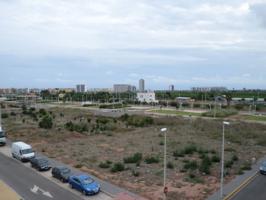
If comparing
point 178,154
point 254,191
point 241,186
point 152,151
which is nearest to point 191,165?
point 178,154

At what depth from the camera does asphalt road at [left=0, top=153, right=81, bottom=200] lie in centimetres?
2594

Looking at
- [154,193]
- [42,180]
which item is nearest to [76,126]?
[42,180]

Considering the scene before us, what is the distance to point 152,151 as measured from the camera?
42.0 metres

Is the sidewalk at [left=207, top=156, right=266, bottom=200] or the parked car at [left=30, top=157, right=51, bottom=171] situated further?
the parked car at [left=30, top=157, right=51, bottom=171]

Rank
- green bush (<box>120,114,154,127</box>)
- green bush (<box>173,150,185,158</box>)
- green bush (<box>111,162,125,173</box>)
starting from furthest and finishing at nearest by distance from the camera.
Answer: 1. green bush (<box>120,114,154,127</box>)
2. green bush (<box>173,150,185,158</box>)
3. green bush (<box>111,162,125,173</box>)

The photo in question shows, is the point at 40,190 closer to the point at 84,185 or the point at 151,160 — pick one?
the point at 84,185

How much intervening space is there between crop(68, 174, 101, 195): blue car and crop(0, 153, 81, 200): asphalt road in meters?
0.72

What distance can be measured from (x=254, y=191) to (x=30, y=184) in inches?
743

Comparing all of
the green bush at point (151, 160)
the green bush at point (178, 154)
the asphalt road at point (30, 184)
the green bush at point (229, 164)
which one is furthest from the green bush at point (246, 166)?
the asphalt road at point (30, 184)

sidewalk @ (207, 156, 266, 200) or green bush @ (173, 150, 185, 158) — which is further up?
green bush @ (173, 150, 185, 158)

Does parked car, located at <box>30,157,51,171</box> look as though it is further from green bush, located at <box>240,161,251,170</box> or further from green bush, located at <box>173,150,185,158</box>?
green bush, located at <box>240,161,251,170</box>

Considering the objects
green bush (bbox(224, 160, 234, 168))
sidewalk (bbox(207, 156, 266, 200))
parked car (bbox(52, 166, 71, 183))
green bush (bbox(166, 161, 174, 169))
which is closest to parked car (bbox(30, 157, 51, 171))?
parked car (bbox(52, 166, 71, 183))

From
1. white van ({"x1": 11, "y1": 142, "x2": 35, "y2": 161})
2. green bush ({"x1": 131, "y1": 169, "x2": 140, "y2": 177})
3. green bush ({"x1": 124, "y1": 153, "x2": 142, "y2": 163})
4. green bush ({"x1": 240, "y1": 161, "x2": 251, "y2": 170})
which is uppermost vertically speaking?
white van ({"x1": 11, "y1": 142, "x2": 35, "y2": 161})

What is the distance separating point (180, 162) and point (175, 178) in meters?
6.32
